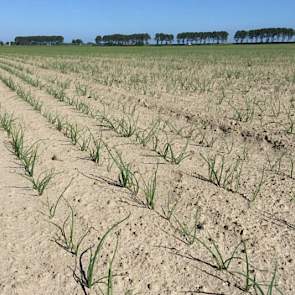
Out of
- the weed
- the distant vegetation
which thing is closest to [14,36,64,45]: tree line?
the distant vegetation

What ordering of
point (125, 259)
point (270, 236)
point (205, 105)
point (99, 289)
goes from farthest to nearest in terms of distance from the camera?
point (205, 105) < point (270, 236) < point (125, 259) < point (99, 289)

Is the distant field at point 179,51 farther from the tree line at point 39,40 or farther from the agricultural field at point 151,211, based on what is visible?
the tree line at point 39,40

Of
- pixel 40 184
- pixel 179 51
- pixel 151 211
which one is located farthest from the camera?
pixel 179 51

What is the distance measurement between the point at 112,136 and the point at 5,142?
1.32 meters

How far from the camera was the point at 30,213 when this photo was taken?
3059 mm

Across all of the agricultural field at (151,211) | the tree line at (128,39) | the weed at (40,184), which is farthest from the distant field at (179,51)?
the tree line at (128,39)

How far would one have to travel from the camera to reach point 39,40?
144 meters

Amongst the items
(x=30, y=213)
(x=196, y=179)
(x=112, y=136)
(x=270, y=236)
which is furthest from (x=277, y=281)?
(x=112, y=136)

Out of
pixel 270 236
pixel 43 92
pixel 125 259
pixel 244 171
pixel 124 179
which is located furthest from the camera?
pixel 43 92

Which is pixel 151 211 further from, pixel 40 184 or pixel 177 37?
pixel 177 37

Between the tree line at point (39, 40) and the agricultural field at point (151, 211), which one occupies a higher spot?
the agricultural field at point (151, 211)

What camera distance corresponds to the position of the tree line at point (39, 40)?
14038 cm

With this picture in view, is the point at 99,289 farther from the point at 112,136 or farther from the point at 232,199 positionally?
the point at 112,136

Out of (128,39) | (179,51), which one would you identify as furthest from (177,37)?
(179,51)
